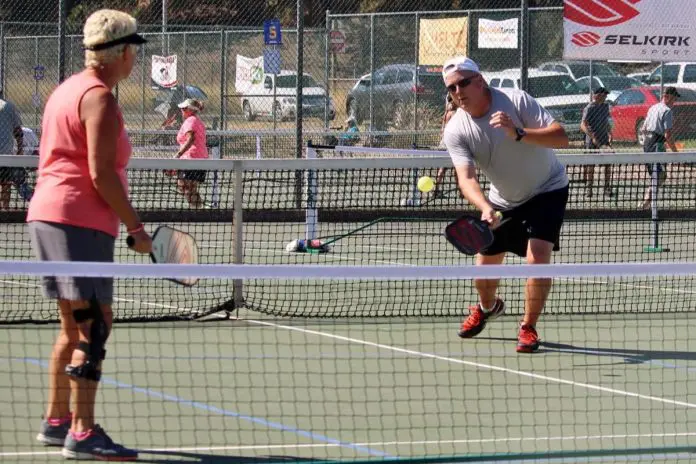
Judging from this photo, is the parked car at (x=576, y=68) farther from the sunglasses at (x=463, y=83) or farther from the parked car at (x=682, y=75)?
→ the sunglasses at (x=463, y=83)

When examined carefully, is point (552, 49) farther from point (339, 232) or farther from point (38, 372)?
point (38, 372)

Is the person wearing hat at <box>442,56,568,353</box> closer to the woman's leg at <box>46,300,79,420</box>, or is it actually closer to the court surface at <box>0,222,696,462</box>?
the court surface at <box>0,222,696,462</box>

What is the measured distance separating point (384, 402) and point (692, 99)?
22.6 meters

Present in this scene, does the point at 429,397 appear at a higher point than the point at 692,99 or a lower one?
lower

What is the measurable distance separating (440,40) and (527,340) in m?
15.3

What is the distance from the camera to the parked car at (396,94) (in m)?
24.7

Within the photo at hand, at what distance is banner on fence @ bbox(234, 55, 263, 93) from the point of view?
23.8 meters

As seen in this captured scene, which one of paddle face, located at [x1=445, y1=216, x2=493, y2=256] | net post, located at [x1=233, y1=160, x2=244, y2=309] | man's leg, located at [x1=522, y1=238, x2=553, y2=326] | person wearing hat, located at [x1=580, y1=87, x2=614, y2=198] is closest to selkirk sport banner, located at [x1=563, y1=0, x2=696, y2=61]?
person wearing hat, located at [x1=580, y1=87, x2=614, y2=198]

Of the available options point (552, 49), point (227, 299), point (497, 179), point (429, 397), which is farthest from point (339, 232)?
point (552, 49)

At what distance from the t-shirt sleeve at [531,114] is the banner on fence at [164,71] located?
14787mm

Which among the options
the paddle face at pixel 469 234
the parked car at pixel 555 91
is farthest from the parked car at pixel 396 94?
the paddle face at pixel 469 234

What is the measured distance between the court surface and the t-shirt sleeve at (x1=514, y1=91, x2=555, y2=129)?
130 cm

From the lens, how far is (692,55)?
Answer: 17453 millimetres

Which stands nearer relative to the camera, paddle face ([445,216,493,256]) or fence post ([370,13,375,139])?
paddle face ([445,216,493,256])
